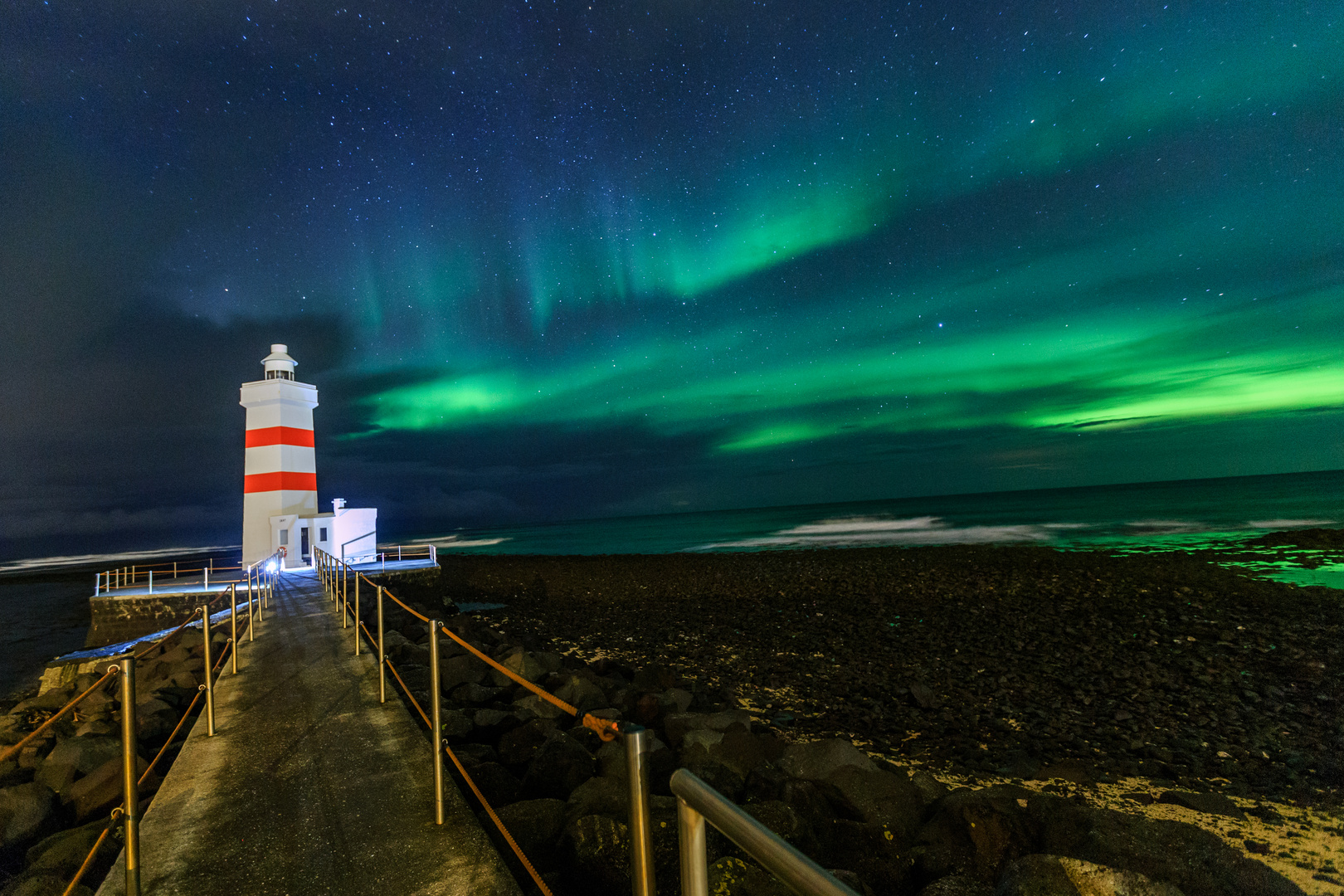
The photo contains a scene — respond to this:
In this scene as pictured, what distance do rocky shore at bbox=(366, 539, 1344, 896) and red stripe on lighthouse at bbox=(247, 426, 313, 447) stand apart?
726 cm

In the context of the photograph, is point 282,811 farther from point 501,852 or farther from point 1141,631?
point 1141,631

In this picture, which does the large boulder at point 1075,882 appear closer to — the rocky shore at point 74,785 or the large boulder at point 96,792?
the rocky shore at point 74,785

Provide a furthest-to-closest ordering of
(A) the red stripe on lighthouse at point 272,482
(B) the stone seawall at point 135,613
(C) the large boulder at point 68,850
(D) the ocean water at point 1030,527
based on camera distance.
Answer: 1. (D) the ocean water at point 1030,527
2. (A) the red stripe on lighthouse at point 272,482
3. (B) the stone seawall at point 135,613
4. (C) the large boulder at point 68,850

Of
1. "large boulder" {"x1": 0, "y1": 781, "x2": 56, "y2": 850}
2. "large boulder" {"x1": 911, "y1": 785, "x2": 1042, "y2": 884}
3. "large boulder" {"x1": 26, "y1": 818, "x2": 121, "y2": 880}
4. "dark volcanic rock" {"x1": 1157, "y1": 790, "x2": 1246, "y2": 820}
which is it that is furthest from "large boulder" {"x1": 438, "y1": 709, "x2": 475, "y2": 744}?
"dark volcanic rock" {"x1": 1157, "y1": 790, "x2": 1246, "y2": 820}

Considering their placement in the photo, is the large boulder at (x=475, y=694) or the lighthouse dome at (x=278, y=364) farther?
the lighthouse dome at (x=278, y=364)

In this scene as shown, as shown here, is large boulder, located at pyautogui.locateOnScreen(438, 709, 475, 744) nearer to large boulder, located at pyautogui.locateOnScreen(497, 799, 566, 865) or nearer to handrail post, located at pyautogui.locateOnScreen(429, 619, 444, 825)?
large boulder, located at pyautogui.locateOnScreen(497, 799, 566, 865)

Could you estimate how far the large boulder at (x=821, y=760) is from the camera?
4418 millimetres

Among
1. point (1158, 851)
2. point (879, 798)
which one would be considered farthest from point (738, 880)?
point (1158, 851)

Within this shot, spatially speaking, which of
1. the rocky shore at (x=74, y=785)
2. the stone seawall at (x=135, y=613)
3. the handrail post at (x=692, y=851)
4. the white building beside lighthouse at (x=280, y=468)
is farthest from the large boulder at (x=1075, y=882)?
the white building beside lighthouse at (x=280, y=468)

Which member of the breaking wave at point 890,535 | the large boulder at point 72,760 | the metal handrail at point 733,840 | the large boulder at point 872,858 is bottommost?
the breaking wave at point 890,535

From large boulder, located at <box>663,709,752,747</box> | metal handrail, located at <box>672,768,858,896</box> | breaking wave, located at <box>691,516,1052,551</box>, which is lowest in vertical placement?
breaking wave, located at <box>691,516,1052,551</box>

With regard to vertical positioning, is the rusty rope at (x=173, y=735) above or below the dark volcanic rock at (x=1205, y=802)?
above

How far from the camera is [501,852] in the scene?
319 cm

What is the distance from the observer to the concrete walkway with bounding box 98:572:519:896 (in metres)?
2.75
